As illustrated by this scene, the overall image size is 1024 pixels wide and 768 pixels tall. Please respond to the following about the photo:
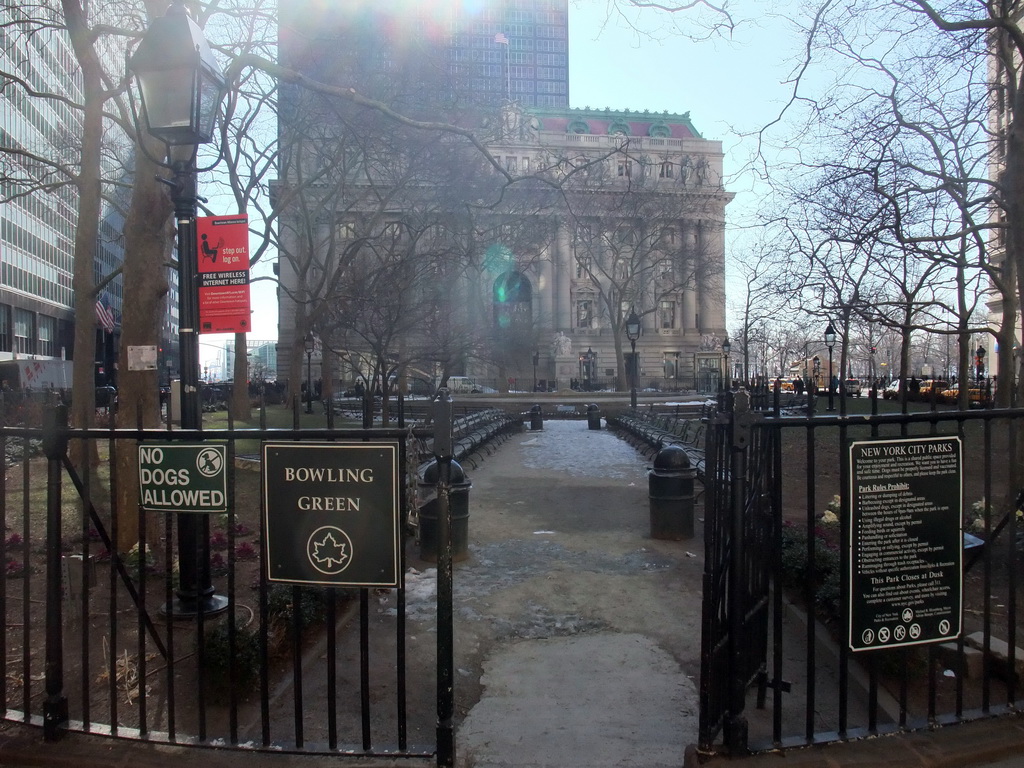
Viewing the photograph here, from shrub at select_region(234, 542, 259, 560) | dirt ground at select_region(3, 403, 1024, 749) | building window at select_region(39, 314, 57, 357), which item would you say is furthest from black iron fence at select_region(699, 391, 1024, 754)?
building window at select_region(39, 314, 57, 357)

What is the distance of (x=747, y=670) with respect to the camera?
4043 millimetres

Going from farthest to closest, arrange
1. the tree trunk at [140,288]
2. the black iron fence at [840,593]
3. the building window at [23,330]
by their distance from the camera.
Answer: the building window at [23,330] → the tree trunk at [140,288] → the black iron fence at [840,593]

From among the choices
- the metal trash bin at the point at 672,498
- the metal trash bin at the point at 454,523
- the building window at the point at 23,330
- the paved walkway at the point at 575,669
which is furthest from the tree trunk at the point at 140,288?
the building window at the point at 23,330

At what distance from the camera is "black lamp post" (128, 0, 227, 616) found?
→ 205 inches

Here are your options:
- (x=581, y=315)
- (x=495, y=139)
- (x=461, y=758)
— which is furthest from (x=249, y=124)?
(x=581, y=315)

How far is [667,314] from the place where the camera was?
259ft

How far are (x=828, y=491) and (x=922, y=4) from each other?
738 centimetres

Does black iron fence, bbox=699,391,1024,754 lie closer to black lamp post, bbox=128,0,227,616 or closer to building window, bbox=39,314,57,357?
black lamp post, bbox=128,0,227,616

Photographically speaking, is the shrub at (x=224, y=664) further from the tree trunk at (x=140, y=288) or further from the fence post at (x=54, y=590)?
the tree trunk at (x=140, y=288)

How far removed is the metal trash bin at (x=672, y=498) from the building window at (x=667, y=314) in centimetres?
6979

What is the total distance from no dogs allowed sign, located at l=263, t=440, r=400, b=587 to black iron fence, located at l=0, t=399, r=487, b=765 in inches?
2.4

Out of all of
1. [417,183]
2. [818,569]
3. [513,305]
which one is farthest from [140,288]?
[513,305]

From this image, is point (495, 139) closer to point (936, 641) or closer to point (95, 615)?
point (95, 615)

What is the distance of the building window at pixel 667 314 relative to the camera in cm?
7775
